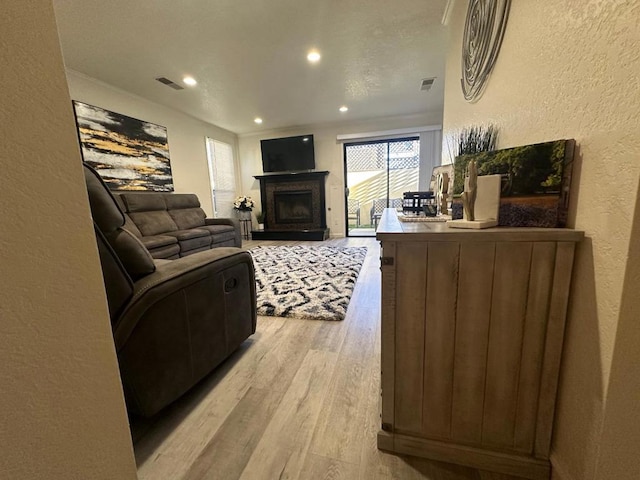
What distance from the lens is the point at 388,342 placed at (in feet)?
2.98

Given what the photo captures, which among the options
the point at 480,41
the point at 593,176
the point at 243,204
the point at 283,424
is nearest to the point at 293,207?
the point at 243,204

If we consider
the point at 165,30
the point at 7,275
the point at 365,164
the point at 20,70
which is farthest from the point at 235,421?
the point at 365,164

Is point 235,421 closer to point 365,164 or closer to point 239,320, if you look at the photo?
point 239,320

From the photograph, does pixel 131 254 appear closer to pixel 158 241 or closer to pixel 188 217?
pixel 158 241

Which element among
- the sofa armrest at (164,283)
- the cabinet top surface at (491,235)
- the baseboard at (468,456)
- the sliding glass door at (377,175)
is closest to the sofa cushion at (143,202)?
the sofa armrest at (164,283)

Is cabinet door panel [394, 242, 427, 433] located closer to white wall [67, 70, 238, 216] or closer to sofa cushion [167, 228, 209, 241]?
sofa cushion [167, 228, 209, 241]

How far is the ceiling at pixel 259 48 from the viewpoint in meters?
Result: 2.08

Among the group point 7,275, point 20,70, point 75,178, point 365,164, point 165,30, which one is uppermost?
point 165,30

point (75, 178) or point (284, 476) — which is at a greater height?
point (75, 178)

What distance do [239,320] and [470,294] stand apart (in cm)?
119

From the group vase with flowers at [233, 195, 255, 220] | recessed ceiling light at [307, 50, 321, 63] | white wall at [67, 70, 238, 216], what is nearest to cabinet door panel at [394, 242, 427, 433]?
recessed ceiling light at [307, 50, 321, 63]

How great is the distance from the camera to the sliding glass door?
5.31m

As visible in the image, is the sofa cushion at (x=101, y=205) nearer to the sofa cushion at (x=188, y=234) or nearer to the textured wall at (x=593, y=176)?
the textured wall at (x=593, y=176)

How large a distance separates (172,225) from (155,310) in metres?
3.11
